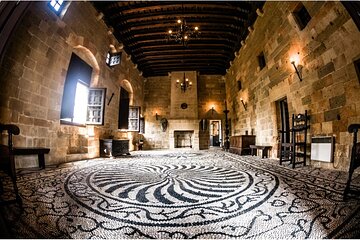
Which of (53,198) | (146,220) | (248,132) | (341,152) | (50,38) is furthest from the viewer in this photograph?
(248,132)

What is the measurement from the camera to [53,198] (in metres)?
1.78

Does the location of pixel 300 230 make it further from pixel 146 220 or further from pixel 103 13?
pixel 103 13

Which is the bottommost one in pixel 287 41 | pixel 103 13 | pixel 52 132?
pixel 52 132

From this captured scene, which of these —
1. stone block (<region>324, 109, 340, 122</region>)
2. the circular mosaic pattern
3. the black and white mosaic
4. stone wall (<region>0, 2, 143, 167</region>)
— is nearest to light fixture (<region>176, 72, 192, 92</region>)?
stone wall (<region>0, 2, 143, 167</region>)

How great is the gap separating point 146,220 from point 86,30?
20.6 feet

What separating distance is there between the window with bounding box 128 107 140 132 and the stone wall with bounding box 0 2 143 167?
278 cm

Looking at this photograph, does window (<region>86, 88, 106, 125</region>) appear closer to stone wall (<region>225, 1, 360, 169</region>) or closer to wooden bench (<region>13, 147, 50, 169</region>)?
wooden bench (<region>13, 147, 50, 169</region>)

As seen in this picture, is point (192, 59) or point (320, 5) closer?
point (320, 5)

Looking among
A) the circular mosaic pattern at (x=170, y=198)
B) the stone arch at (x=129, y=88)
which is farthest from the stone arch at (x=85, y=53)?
the circular mosaic pattern at (x=170, y=198)

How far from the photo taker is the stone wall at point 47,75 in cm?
340

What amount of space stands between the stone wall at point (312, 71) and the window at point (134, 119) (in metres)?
5.84

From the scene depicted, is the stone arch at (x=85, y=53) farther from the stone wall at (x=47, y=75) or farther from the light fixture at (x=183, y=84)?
the light fixture at (x=183, y=84)

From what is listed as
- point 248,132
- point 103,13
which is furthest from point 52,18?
point 248,132

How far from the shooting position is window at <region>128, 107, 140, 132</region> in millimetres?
9227
